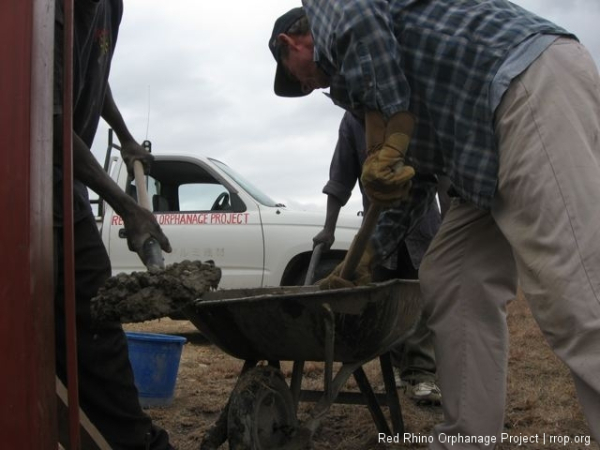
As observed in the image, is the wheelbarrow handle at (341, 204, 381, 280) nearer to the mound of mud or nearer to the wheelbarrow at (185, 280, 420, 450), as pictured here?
the wheelbarrow at (185, 280, 420, 450)

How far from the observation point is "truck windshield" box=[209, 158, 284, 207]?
6.52m

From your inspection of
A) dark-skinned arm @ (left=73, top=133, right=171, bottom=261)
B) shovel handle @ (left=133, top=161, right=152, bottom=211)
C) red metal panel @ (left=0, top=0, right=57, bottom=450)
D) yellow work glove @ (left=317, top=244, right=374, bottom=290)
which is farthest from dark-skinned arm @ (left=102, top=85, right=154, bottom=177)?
red metal panel @ (left=0, top=0, right=57, bottom=450)

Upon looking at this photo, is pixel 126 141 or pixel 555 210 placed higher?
pixel 126 141

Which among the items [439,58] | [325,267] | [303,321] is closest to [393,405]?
[303,321]

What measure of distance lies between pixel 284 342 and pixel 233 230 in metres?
4.14

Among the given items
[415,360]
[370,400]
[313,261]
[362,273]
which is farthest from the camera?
[313,261]

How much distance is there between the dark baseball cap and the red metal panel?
129cm

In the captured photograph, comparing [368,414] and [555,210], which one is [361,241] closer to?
[555,210]

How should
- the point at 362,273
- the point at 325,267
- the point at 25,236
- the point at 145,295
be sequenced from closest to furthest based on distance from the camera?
the point at 25,236 < the point at 145,295 < the point at 362,273 < the point at 325,267

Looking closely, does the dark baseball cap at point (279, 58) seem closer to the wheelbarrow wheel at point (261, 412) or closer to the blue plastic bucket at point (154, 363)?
the wheelbarrow wheel at point (261, 412)

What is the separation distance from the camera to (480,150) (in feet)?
6.59

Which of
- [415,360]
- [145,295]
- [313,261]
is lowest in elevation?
[415,360]

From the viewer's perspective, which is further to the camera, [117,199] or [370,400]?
[370,400]

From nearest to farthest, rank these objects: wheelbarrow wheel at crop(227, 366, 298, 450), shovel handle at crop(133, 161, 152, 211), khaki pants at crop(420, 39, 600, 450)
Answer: khaki pants at crop(420, 39, 600, 450)
wheelbarrow wheel at crop(227, 366, 298, 450)
shovel handle at crop(133, 161, 152, 211)
